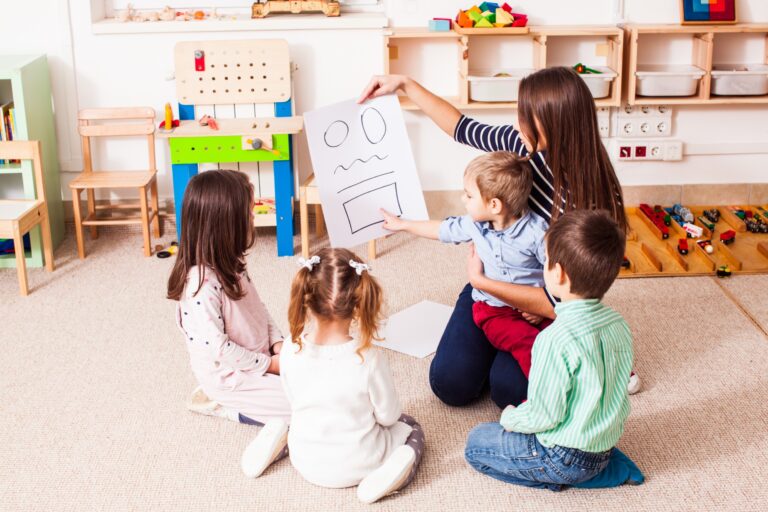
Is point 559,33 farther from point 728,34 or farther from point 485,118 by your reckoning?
point 728,34

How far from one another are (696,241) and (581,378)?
6.20 ft

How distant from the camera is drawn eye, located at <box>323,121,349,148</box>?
8.55 feet

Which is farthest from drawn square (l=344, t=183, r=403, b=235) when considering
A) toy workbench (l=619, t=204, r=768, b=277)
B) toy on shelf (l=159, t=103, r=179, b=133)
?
toy on shelf (l=159, t=103, r=179, b=133)

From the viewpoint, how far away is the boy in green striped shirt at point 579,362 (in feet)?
6.07

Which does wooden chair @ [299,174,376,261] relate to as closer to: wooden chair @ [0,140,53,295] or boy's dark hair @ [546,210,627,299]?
wooden chair @ [0,140,53,295]

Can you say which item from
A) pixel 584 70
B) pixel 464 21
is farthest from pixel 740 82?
pixel 464 21

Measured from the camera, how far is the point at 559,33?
11.8 ft

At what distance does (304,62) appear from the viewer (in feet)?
12.5

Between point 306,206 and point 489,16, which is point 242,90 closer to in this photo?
point 306,206

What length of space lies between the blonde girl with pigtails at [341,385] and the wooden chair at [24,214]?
1572 millimetres

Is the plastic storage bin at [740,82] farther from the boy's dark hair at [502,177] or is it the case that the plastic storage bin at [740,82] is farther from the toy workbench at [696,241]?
the boy's dark hair at [502,177]

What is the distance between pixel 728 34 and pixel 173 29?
7.72ft

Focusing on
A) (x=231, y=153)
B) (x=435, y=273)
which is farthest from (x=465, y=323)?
(x=231, y=153)

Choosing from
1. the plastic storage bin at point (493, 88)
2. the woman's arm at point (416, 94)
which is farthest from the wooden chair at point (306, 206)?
the woman's arm at point (416, 94)
